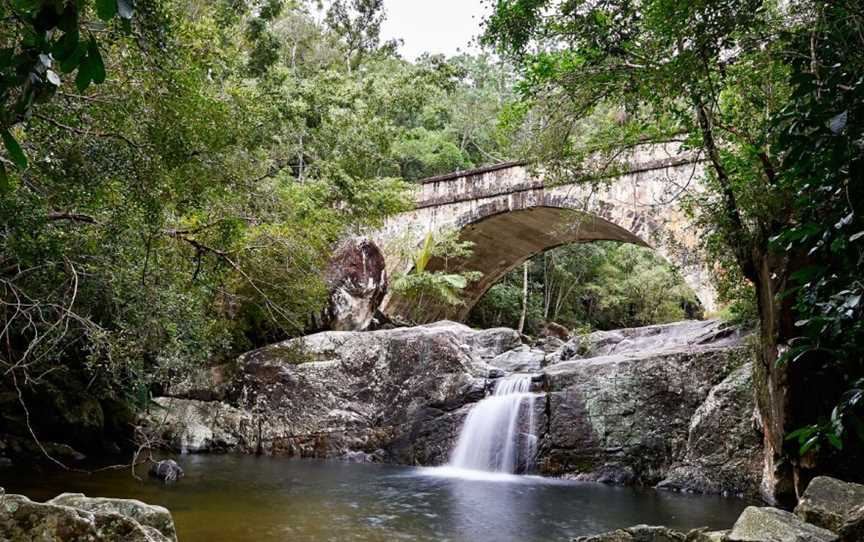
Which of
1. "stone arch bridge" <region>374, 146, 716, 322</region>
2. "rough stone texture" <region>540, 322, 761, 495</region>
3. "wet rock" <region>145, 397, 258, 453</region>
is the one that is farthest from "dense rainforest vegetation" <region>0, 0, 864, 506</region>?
"stone arch bridge" <region>374, 146, 716, 322</region>

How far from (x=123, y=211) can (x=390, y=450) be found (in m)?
6.07

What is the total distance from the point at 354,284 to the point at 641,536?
9.50 metres

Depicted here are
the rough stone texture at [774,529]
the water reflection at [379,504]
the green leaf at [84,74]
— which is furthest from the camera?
the water reflection at [379,504]

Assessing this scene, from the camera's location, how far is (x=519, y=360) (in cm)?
1183

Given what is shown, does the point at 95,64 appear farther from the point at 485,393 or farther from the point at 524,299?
the point at 524,299

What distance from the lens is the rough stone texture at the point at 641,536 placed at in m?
4.53

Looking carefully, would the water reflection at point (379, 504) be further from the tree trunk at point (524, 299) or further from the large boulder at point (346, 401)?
the tree trunk at point (524, 299)

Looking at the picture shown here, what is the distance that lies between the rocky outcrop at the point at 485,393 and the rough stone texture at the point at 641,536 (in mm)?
3669

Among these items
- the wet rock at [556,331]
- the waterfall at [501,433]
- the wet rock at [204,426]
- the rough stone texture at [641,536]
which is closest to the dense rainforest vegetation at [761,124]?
the rough stone texture at [641,536]

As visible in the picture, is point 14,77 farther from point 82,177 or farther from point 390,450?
point 390,450

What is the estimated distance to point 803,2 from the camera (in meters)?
4.36

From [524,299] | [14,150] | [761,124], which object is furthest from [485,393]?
[524,299]

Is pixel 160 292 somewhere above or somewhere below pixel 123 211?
below

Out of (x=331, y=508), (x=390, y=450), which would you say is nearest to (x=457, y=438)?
(x=390, y=450)
